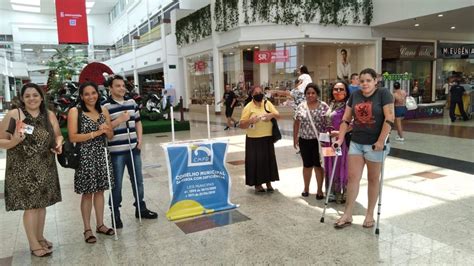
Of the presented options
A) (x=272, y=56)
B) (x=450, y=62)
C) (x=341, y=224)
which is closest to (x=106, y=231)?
(x=341, y=224)

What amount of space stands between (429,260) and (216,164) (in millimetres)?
2178

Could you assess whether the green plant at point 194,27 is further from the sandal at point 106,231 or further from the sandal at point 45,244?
the sandal at point 45,244

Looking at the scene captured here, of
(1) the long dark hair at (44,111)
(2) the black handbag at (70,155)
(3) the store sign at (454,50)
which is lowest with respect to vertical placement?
(2) the black handbag at (70,155)

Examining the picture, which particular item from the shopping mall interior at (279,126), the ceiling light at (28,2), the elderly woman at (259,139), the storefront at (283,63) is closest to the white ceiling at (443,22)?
the shopping mall interior at (279,126)

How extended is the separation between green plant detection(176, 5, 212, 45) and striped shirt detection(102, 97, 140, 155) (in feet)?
46.1

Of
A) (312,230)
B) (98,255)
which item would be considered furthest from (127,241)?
(312,230)

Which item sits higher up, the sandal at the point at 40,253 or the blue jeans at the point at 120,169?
the blue jeans at the point at 120,169

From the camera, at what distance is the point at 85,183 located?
3287 mm

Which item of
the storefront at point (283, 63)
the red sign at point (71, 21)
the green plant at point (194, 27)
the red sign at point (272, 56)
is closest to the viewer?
the red sign at point (71, 21)

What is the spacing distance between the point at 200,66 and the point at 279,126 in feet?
28.5

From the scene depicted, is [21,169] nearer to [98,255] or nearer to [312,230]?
[98,255]

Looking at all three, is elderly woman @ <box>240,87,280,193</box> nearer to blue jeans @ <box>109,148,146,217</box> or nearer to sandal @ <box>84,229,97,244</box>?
blue jeans @ <box>109,148,146,217</box>

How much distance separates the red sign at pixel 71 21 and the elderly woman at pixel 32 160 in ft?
34.6

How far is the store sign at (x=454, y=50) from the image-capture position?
18219 millimetres
